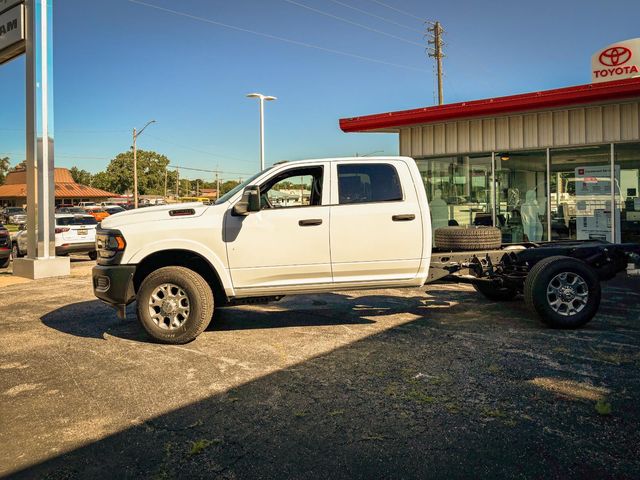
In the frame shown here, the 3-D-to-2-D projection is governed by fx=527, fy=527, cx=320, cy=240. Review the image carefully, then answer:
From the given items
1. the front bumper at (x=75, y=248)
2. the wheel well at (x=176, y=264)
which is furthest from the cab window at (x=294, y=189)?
the front bumper at (x=75, y=248)

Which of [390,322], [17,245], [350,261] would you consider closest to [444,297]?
[390,322]

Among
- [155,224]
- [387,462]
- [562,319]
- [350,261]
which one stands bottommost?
[387,462]

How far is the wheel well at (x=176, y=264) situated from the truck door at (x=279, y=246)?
1.32 feet

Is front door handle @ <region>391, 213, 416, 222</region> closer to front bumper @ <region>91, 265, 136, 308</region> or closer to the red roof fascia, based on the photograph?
front bumper @ <region>91, 265, 136, 308</region>

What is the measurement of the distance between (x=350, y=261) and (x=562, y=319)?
2642 mm

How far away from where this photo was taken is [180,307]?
19.8 ft

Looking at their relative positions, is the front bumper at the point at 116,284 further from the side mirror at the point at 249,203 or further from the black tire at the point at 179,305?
the side mirror at the point at 249,203

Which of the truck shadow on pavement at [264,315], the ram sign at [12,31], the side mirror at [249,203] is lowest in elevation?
the truck shadow on pavement at [264,315]

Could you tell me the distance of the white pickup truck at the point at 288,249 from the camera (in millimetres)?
6055

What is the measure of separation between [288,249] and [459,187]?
874 cm

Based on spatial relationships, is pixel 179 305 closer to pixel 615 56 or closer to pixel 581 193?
pixel 581 193

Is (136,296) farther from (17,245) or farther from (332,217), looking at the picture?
(17,245)

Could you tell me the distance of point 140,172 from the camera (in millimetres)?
94375

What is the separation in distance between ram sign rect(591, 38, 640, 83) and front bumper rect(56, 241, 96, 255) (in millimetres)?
15503
